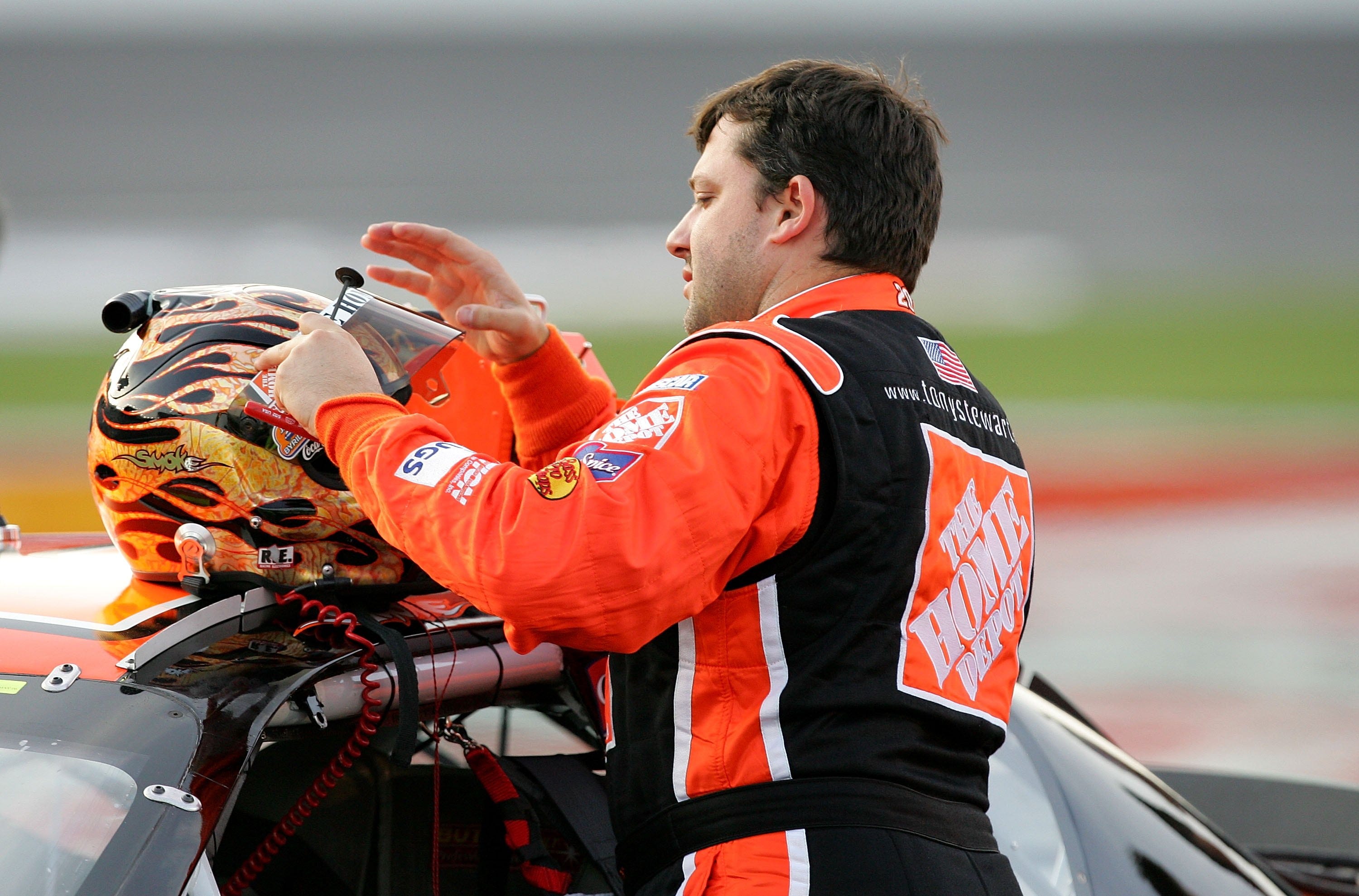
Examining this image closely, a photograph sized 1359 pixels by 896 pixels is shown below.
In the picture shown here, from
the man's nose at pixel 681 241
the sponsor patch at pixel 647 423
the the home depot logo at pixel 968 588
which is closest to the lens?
the sponsor patch at pixel 647 423

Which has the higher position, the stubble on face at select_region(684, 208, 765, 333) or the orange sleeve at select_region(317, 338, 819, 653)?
the stubble on face at select_region(684, 208, 765, 333)

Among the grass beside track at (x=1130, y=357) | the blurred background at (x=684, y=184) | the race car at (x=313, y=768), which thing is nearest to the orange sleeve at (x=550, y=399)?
the race car at (x=313, y=768)

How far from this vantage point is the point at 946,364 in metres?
1.65

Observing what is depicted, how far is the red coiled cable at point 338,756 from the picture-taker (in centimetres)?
157

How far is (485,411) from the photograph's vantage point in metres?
2.11

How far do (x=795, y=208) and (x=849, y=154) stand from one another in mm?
98

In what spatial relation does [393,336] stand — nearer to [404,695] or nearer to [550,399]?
[550,399]

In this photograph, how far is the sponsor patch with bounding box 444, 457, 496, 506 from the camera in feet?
4.53

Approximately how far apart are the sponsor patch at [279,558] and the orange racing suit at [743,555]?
322 millimetres

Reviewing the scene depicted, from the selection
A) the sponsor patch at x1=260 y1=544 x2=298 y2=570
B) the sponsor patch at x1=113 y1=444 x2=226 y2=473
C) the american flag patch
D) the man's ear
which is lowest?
the sponsor patch at x1=260 y1=544 x2=298 y2=570

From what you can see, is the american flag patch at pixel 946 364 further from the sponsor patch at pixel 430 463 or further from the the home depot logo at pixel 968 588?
the sponsor patch at pixel 430 463

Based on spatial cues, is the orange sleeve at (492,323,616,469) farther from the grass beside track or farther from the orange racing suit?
the grass beside track

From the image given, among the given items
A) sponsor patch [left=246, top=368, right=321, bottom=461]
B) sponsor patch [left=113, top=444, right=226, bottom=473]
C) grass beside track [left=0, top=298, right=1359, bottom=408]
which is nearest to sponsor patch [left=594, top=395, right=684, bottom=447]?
sponsor patch [left=246, top=368, right=321, bottom=461]

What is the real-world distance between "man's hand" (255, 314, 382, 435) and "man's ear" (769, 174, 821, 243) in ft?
1.75
